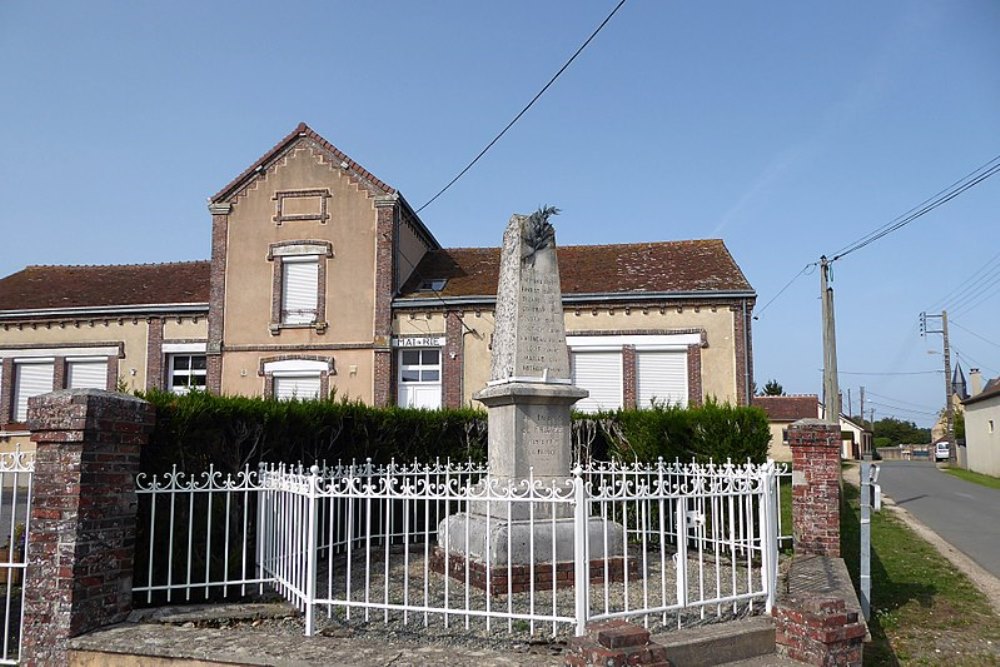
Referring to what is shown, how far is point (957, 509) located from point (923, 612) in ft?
43.3

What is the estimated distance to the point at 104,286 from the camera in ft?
71.5

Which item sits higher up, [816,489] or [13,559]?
[816,489]

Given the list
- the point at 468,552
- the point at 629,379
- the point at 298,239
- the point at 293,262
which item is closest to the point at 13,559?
the point at 468,552

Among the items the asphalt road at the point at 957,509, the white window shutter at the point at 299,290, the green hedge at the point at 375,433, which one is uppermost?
the white window shutter at the point at 299,290

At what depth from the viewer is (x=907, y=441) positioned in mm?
96750

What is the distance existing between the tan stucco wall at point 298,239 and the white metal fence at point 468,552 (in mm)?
10809

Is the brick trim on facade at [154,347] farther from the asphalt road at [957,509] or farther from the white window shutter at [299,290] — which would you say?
the asphalt road at [957,509]

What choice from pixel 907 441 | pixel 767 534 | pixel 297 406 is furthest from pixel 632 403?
pixel 907 441

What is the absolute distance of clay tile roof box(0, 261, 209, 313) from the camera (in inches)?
814

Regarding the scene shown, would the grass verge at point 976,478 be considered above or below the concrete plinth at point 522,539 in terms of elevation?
below

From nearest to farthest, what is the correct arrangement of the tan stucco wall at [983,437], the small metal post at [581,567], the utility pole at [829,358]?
1. the small metal post at [581,567]
2. the utility pole at [829,358]
3. the tan stucco wall at [983,437]

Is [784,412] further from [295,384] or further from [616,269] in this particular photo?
[295,384]

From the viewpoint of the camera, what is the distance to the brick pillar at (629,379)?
18.2 meters

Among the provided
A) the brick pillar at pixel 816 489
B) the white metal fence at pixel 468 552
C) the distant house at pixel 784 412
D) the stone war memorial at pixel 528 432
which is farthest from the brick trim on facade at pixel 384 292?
the distant house at pixel 784 412
